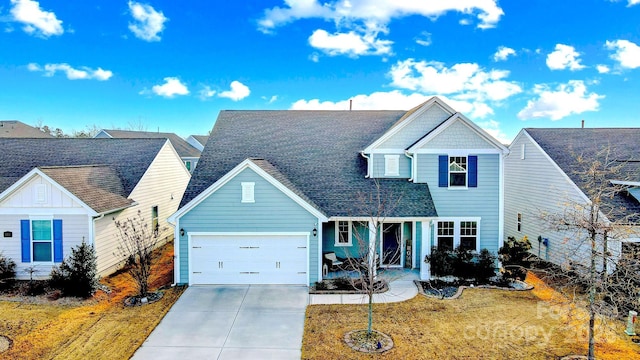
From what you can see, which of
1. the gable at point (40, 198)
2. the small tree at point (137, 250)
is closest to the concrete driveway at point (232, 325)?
the small tree at point (137, 250)

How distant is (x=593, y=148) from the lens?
17.8 meters

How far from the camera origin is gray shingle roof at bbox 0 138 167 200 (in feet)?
59.6

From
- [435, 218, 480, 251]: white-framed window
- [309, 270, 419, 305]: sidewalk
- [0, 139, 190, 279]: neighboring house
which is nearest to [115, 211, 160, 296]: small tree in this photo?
[0, 139, 190, 279]: neighboring house

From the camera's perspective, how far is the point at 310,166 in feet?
55.9

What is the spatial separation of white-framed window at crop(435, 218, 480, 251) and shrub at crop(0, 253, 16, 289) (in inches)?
644

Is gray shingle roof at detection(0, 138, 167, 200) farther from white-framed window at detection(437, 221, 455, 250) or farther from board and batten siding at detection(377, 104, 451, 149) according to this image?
white-framed window at detection(437, 221, 455, 250)

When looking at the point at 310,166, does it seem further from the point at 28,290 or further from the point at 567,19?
the point at 567,19

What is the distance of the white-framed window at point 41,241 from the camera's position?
1419 centimetres

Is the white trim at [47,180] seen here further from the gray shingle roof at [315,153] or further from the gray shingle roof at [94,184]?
the gray shingle roof at [315,153]

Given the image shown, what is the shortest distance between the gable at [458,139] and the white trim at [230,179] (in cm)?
544

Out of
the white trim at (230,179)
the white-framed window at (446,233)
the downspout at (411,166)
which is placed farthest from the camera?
the downspout at (411,166)

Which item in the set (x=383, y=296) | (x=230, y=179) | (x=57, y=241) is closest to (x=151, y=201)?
(x=57, y=241)

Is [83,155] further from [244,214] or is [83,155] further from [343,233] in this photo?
[343,233]

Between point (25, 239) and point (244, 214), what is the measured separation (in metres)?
8.34
